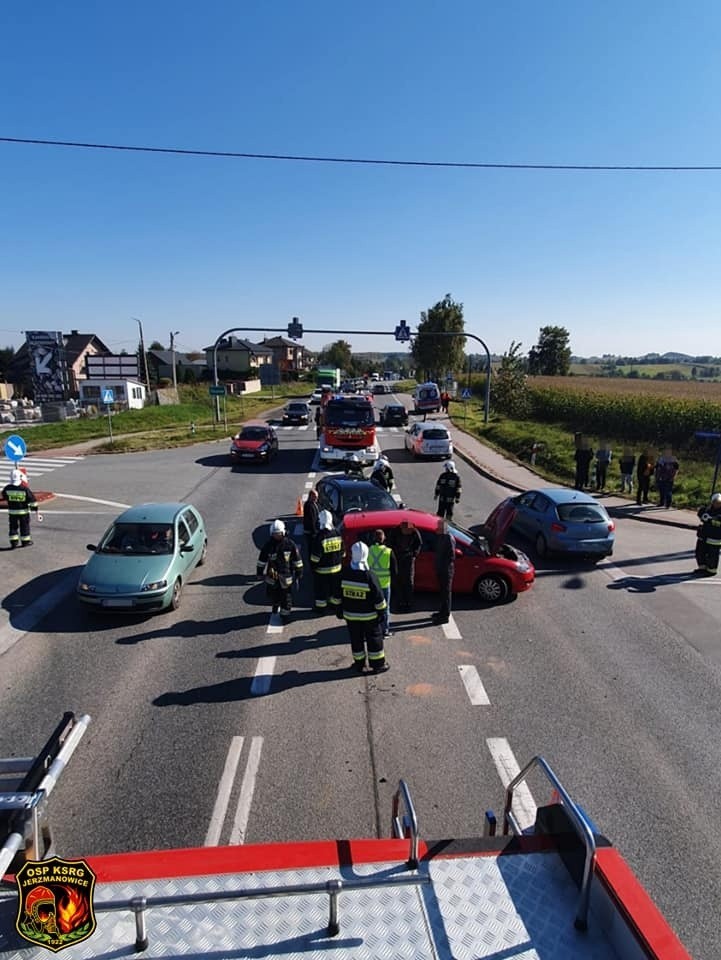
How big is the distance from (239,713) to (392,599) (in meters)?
3.85

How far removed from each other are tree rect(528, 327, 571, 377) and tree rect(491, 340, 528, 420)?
291ft

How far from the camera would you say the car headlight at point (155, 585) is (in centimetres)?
893

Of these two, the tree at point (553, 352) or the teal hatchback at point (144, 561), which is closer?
the teal hatchback at point (144, 561)

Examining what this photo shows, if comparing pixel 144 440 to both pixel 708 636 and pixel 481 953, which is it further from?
pixel 481 953

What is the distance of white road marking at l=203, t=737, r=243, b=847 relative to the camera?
490cm

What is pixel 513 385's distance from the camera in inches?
1545

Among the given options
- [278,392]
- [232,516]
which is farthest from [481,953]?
[278,392]

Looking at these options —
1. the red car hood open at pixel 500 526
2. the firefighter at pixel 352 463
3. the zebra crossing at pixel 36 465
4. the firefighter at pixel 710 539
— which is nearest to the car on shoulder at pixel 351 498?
the red car hood open at pixel 500 526

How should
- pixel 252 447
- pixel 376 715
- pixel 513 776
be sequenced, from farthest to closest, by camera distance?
pixel 252 447, pixel 376 715, pixel 513 776

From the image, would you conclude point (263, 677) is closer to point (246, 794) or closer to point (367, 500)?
point (246, 794)

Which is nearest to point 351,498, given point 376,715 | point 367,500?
point 367,500

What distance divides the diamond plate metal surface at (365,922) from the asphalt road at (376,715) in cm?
215

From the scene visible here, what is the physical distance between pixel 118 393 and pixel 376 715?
48.8 m

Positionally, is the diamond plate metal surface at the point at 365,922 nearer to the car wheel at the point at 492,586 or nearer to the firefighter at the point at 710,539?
the car wheel at the point at 492,586
